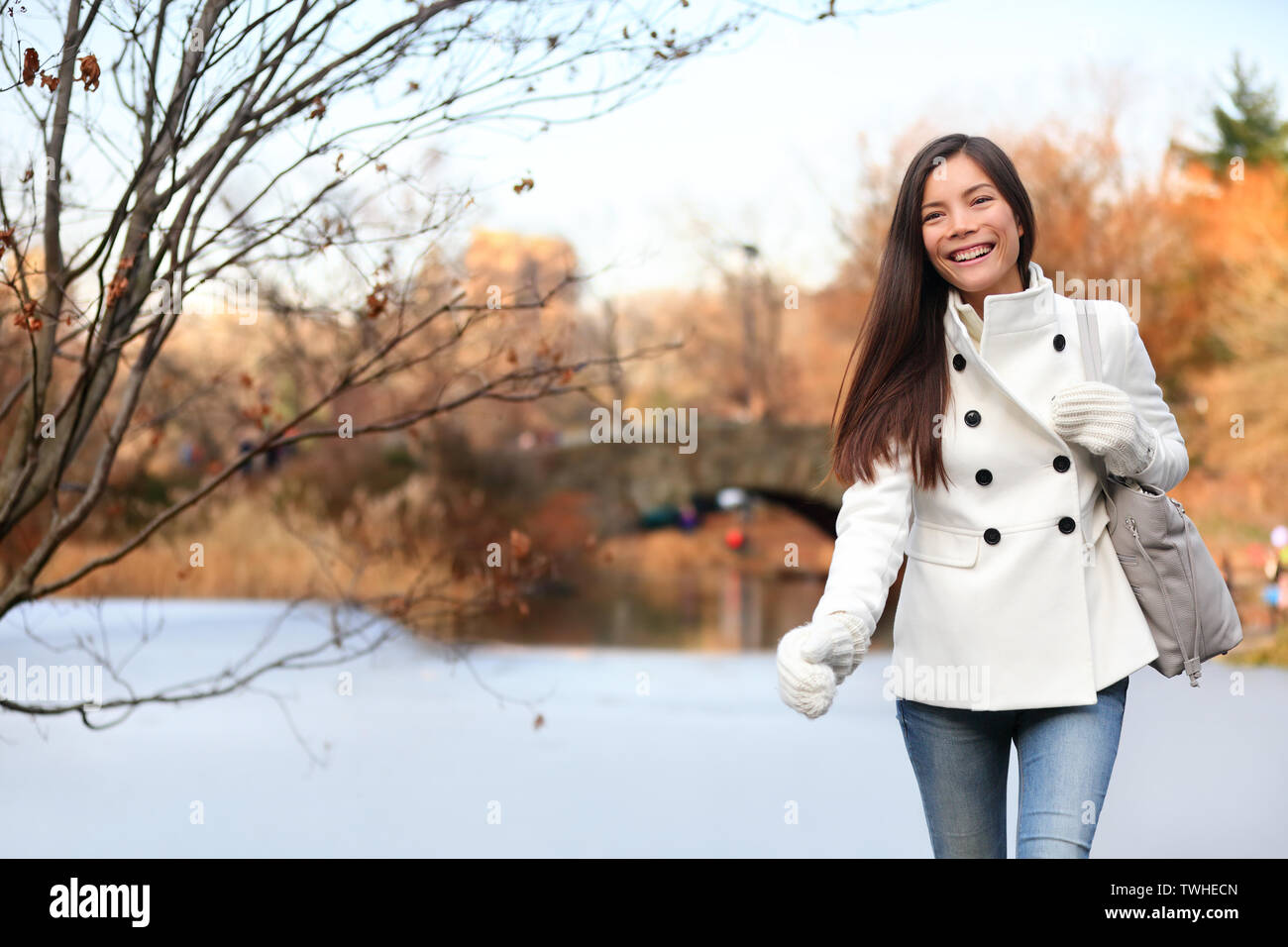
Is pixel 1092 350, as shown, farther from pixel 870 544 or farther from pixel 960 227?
pixel 870 544

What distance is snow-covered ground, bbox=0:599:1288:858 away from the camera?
19.2 feet

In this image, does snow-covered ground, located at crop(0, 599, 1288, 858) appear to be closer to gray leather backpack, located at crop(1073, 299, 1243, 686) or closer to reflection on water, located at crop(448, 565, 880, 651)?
reflection on water, located at crop(448, 565, 880, 651)

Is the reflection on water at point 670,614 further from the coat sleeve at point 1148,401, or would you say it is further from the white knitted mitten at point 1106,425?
the white knitted mitten at point 1106,425

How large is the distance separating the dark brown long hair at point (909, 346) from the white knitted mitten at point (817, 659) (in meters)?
0.27

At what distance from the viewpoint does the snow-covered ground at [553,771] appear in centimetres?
586

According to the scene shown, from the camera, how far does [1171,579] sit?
6.66 ft

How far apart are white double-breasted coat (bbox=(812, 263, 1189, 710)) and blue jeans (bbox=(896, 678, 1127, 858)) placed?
45 millimetres

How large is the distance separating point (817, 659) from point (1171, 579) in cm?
56

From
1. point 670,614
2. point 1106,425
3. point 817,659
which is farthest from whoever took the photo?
point 670,614

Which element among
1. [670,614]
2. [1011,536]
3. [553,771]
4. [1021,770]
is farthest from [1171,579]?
[670,614]

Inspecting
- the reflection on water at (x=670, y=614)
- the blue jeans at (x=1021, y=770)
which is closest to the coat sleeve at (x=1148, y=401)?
the blue jeans at (x=1021, y=770)

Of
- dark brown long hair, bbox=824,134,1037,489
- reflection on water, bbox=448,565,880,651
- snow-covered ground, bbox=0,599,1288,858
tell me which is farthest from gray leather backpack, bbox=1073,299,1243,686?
reflection on water, bbox=448,565,880,651

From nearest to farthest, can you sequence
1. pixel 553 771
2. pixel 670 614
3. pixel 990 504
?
1. pixel 990 504
2. pixel 553 771
3. pixel 670 614
